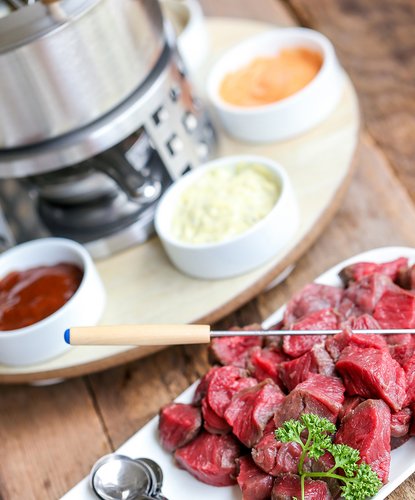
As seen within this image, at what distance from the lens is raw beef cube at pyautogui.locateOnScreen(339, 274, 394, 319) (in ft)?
5.71

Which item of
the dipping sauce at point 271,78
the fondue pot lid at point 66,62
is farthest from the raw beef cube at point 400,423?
the dipping sauce at point 271,78

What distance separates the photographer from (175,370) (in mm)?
2031

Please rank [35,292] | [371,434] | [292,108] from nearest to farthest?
[371,434]
[35,292]
[292,108]

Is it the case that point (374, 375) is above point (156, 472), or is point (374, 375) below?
above

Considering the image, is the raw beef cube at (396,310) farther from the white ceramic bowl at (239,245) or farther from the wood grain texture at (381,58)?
the wood grain texture at (381,58)

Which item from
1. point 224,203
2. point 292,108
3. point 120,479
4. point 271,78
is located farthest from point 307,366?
point 271,78

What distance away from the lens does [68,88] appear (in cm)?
199

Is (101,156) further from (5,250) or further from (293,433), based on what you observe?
(293,433)

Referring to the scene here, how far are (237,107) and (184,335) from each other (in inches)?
40.3

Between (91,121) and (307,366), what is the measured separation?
2.82 ft

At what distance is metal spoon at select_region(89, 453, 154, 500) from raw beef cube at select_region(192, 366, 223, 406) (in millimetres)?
174

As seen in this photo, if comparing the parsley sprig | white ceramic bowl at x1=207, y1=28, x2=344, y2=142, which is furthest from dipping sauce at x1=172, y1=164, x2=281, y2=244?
the parsley sprig

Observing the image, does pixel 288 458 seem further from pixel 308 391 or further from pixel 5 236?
pixel 5 236

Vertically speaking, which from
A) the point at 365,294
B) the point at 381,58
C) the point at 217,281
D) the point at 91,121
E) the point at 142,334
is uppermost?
the point at 91,121
